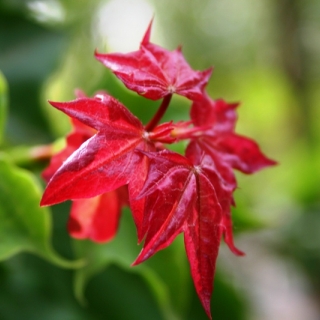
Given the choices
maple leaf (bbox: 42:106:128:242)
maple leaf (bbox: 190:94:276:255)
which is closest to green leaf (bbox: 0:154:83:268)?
maple leaf (bbox: 42:106:128:242)

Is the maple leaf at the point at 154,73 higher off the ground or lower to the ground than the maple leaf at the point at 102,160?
higher

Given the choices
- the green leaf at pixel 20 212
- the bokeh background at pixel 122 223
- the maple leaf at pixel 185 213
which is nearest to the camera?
the maple leaf at pixel 185 213

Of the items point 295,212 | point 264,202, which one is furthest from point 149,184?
point 264,202

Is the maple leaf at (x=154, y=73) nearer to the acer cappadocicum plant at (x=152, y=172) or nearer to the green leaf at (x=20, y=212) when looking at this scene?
the acer cappadocicum plant at (x=152, y=172)

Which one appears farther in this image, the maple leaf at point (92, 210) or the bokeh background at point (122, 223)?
the bokeh background at point (122, 223)

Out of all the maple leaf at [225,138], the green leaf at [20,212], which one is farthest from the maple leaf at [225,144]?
the green leaf at [20,212]

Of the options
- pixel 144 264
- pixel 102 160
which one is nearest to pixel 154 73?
pixel 102 160

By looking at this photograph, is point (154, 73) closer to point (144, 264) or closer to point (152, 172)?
Result: point (152, 172)
